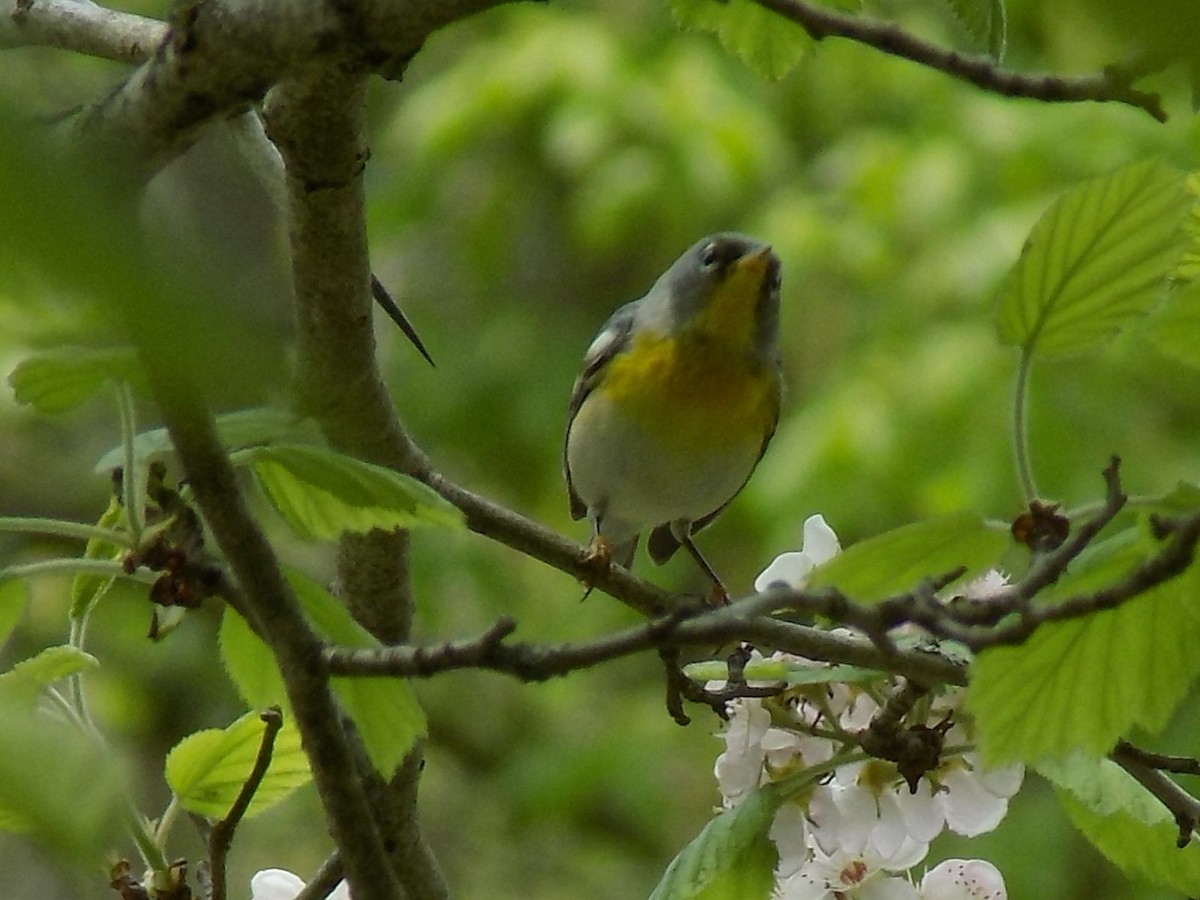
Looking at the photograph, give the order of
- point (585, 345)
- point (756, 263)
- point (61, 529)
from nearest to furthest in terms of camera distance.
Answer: point (61, 529), point (756, 263), point (585, 345)

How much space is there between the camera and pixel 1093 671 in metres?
1.02

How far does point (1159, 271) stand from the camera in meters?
1.09

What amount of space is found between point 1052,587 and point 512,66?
4631 mm

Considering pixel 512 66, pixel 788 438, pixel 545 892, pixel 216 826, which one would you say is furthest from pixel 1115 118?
pixel 216 826

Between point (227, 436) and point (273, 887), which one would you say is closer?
point (227, 436)

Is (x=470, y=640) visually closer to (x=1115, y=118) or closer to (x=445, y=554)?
(x=1115, y=118)

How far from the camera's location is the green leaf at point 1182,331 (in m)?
1.08

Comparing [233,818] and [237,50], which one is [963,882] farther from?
[237,50]

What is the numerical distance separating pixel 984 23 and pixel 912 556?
1.70 ft

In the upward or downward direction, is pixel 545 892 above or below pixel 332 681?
below

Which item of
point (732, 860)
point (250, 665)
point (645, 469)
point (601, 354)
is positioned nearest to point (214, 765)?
point (250, 665)

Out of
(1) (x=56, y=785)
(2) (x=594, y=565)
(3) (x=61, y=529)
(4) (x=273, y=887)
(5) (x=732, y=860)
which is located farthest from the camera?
(2) (x=594, y=565)

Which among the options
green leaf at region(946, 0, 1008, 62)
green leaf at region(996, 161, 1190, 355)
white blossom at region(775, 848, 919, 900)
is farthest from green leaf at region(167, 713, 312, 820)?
green leaf at region(946, 0, 1008, 62)

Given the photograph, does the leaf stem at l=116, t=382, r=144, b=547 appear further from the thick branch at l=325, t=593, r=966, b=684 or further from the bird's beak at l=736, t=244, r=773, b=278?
the bird's beak at l=736, t=244, r=773, b=278
